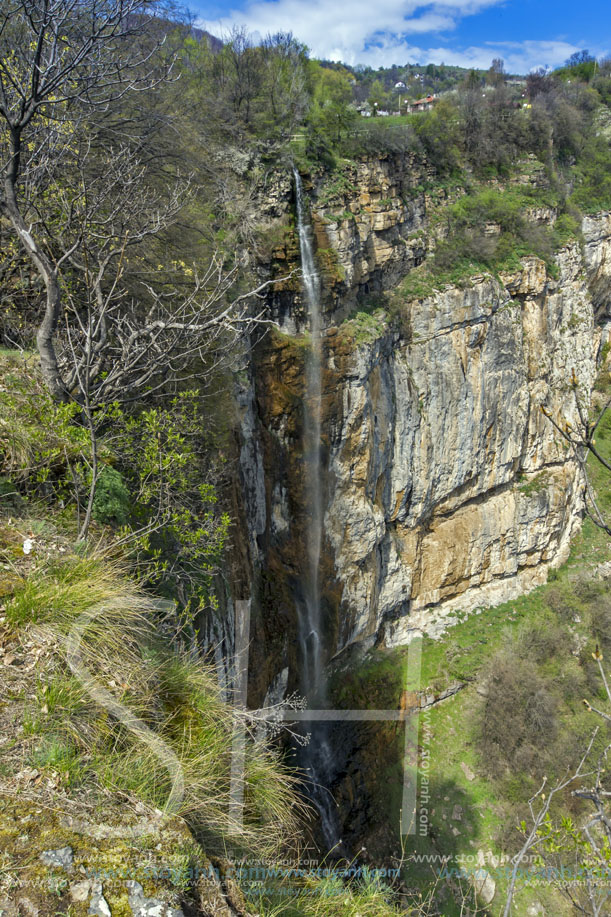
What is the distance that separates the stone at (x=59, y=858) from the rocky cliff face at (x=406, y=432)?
8279 millimetres

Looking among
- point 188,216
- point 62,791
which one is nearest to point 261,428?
point 188,216

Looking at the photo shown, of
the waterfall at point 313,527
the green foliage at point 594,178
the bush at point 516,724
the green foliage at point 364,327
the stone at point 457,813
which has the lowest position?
the stone at point 457,813

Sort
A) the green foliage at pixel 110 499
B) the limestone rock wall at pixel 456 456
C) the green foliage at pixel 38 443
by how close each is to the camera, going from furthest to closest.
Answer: the limestone rock wall at pixel 456 456 < the green foliage at pixel 110 499 < the green foliage at pixel 38 443

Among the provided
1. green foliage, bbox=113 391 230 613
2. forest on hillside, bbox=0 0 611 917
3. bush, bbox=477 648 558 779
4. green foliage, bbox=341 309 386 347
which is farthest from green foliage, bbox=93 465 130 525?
bush, bbox=477 648 558 779

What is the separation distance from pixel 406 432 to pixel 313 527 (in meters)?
3.91

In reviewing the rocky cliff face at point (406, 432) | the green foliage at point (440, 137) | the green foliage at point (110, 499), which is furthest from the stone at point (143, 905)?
the green foliage at point (440, 137)

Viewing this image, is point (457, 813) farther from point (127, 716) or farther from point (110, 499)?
point (127, 716)

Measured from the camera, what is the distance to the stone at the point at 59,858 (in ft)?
6.23

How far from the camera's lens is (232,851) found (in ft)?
8.48

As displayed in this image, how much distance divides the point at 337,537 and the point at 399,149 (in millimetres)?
11433

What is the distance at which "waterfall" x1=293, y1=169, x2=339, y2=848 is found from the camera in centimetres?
1244

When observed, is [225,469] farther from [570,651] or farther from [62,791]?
[570,651]

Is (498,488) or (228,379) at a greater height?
(228,379)

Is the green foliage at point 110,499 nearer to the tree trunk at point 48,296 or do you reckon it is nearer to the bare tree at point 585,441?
the tree trunk at point 48,296
